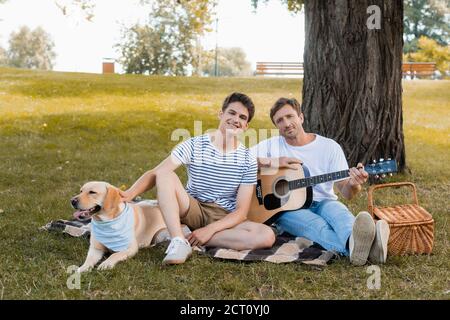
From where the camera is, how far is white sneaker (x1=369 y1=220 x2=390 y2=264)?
3725mm

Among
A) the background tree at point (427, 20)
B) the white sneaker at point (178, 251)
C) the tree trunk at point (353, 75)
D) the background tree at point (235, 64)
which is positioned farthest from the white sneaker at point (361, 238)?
the background tree at point (235, 64)

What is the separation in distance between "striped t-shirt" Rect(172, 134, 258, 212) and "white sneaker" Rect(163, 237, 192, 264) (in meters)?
0.57

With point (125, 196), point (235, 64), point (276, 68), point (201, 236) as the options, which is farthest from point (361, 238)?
point (235, 64)

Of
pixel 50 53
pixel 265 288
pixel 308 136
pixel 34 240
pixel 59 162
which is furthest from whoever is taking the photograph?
pixel 50 53

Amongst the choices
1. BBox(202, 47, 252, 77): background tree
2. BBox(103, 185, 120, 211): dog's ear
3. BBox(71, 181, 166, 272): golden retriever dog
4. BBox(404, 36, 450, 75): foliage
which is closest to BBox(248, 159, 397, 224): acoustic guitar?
BBox(71, 181, 166, 272): golden retriever dog

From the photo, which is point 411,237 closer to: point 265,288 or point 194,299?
point 265,288

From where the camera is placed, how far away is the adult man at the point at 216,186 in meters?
4.03

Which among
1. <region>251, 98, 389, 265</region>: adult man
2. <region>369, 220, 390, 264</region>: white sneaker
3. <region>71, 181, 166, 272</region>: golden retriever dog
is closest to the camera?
<region>71, 181, 166, 272</region>: golden retriever dog

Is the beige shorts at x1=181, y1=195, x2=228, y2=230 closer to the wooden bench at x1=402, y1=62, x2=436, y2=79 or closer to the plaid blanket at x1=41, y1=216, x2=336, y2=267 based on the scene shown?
the plaid blanket at x1=41, y1=216, x2=336, y2=267

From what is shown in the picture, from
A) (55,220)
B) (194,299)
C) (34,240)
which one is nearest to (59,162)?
(55,220)

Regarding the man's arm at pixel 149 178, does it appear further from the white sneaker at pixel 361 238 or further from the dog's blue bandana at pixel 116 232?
the white sneaker at pixel 361 238

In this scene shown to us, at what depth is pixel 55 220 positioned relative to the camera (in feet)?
16.0

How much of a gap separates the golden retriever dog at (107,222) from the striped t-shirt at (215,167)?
0.52 m

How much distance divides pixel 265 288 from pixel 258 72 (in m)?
19.1
